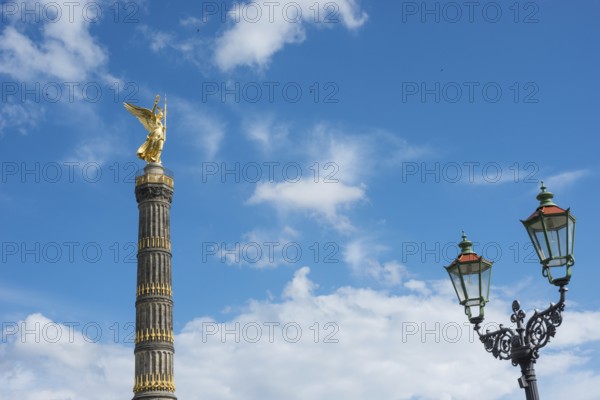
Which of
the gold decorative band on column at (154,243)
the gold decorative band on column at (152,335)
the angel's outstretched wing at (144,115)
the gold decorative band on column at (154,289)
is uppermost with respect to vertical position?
the angel's outstretched wing at (144,115)

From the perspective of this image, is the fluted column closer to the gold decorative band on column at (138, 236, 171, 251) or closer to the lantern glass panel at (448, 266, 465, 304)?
the gold decorative band on column at (138, 236, 171, 251)

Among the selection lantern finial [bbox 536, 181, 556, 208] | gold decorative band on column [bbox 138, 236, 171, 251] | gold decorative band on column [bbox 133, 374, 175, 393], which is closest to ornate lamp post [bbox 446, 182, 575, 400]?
lantern finial [bbox 536, 181, 556, 208]

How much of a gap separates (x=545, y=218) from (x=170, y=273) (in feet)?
110

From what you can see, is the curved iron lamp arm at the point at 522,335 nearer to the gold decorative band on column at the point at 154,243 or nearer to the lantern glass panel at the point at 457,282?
the lantern glass panel at the point at 457,282

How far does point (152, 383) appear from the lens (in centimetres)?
3712

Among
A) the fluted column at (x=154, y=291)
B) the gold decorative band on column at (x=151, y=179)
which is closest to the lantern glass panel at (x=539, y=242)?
the fluted column at (x=154, y=291)

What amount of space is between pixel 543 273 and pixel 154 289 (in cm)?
3269

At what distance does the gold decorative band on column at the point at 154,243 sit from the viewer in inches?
1585

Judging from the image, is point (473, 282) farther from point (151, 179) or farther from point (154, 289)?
point (151, 179)

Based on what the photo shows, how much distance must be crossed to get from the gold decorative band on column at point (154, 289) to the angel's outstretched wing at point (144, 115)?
31.1 ft

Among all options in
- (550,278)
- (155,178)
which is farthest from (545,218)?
(155,178)

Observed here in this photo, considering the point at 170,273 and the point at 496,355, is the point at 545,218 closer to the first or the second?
the point at 496,355

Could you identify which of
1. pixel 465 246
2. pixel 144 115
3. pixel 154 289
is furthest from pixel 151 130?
pixel 465 246

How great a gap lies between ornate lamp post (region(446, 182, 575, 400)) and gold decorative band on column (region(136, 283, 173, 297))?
31124 millimetres
